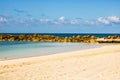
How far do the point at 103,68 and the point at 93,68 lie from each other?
1.52ft

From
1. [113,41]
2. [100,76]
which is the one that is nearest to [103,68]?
[100,76]

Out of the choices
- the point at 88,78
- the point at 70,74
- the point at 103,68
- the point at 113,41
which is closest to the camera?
the point at 88,78

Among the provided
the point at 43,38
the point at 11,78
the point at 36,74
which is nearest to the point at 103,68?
the point at 36,74

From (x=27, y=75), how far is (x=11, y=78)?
2.40 ft

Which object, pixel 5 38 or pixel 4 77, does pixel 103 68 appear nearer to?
pixel 4 77

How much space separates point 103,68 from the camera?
45.3 ft

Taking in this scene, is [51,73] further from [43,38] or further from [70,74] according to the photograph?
[43,38]

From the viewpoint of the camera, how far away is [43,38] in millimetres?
61406

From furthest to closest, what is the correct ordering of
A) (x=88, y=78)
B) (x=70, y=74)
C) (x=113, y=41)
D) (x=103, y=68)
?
(x=113, y=41)
(x=103, y=68)
(x=70, y=74)
(x=88, y=78)

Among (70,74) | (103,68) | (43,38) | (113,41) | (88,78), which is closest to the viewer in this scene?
(88,78)

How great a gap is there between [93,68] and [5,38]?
49963mm

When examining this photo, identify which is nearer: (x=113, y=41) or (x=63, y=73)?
(x=63, y=73)

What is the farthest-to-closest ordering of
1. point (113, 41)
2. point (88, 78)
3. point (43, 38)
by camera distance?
point (43, 38) → point (113, 41) → point (88, 78)

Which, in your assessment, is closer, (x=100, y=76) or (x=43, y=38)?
(x=100, y=76)
